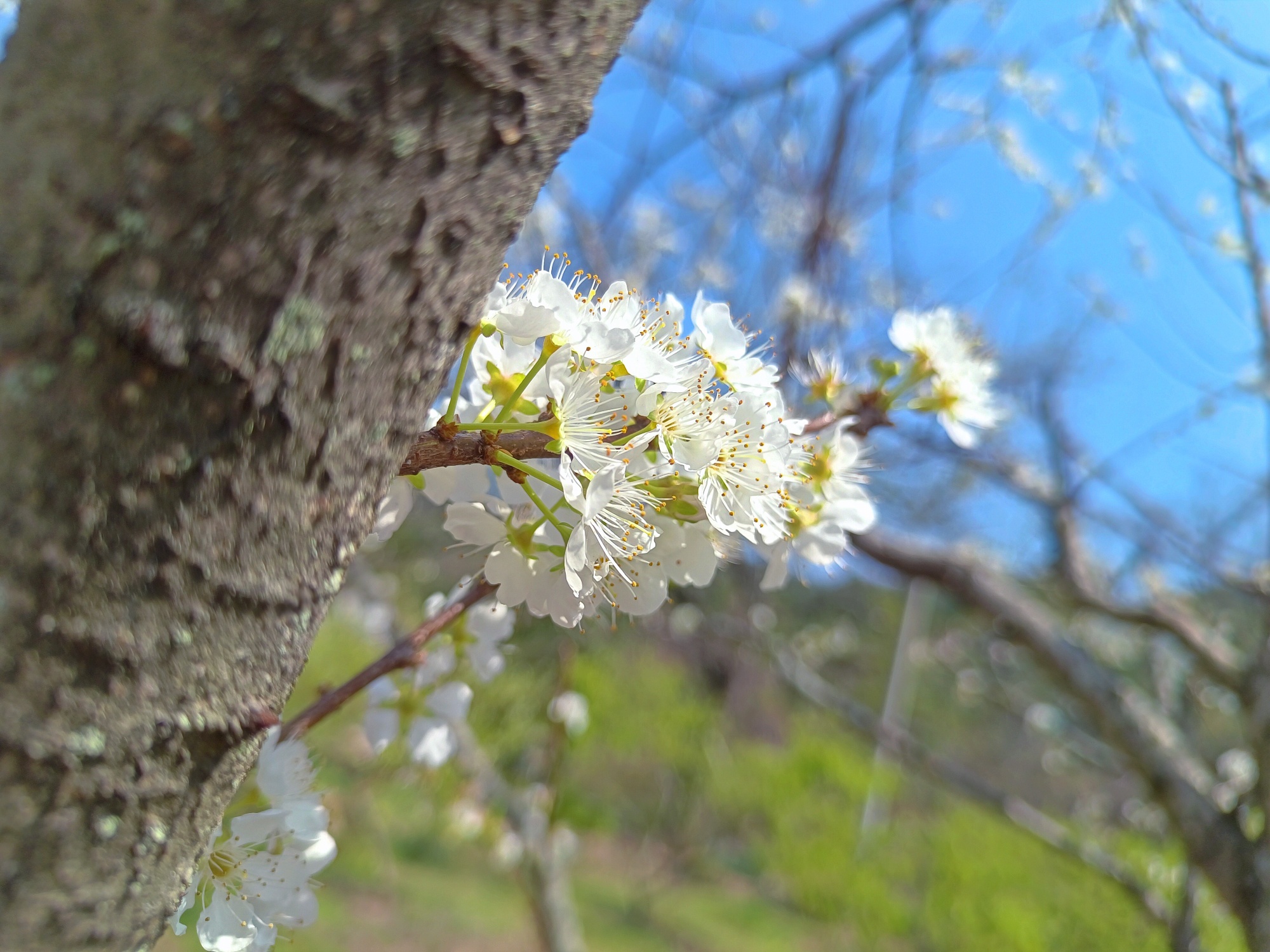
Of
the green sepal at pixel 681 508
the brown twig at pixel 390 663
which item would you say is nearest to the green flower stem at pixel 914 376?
the green sepal at pixel 681 508

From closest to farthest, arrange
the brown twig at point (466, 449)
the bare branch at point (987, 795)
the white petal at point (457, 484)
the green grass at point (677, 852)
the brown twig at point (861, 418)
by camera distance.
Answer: the brown twig at point (466, 449) < the white petal at point (457, 484) < the brown twig at point (861, 418) < the bare branch at point (987, 795) < the green grass at point (677, 852)

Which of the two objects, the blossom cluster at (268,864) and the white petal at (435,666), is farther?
the white petal at (435,666)

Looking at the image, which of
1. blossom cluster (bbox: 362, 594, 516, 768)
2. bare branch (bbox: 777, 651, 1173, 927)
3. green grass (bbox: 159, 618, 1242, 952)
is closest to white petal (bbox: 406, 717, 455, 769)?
blossom cluster (bbox: 362, 594, 516, 768)

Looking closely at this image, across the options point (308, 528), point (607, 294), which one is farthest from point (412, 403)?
point (607, 294)

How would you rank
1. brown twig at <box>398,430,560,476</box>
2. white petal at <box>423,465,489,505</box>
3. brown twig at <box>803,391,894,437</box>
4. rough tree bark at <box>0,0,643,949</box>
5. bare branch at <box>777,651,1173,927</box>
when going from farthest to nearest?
bare branch at <box>777,651,1173,927</box> < brown twig at <box>803,391,894,437</box> < white petal at <box>423,465,489,505</box> < brown twig at <box>398,430,560,476</box> < rough tree bark at <box>0,0,643,949</box>

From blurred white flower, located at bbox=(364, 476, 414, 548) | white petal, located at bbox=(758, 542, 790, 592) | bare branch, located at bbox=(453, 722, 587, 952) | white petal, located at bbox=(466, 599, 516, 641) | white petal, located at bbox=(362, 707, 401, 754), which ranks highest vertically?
white petal, located at bbox=(758, 542, 790, 592)

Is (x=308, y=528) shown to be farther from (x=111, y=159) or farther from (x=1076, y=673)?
(x=1076, y=673)

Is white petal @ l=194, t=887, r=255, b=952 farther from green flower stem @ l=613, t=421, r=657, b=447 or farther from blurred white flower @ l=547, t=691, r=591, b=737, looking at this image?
blurred white flower @ l=547, t=691, r=591, b=737

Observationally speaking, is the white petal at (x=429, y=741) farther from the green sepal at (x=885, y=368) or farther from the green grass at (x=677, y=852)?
the green grass at (x=677, y=852)
